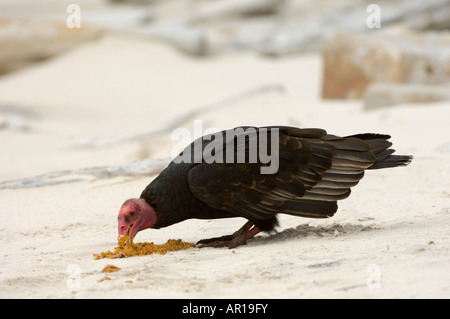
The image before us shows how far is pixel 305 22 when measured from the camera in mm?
17141

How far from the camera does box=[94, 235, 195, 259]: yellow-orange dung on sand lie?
4301mm

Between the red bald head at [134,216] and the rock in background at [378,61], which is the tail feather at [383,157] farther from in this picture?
the rock in background at [378,61]

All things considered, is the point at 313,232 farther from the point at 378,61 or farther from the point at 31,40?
the point at 31,40

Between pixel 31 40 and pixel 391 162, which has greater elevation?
pixel 31 40

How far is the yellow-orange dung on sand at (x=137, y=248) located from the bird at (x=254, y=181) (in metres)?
0.08

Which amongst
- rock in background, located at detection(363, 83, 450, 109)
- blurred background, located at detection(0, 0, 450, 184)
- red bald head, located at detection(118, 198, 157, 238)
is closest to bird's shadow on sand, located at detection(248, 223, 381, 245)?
red bald head, located at detection(118, 198, 157, 238)

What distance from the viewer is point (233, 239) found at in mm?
4402

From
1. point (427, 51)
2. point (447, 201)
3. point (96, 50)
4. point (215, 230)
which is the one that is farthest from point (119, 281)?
point (96, 50)

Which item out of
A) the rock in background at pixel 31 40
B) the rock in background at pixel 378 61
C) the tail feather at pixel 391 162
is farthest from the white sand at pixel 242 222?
the rock in background at pixel 31 40

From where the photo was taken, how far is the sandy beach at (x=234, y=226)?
3.44 m

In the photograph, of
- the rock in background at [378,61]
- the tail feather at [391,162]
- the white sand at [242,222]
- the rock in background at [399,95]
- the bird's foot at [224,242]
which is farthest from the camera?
the rock in background at [378,61]

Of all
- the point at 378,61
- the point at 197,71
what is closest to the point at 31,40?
the point at 197,71

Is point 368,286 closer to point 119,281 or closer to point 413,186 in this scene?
point 119,281

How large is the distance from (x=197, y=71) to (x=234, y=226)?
9.93 metres
